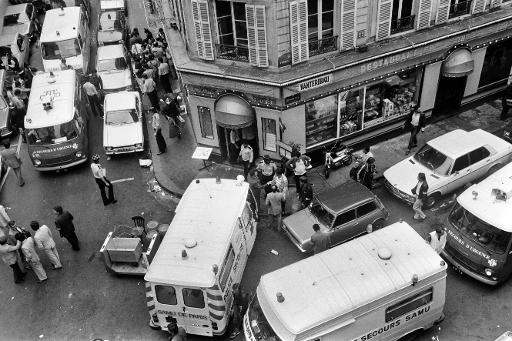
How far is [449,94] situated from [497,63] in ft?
8.46

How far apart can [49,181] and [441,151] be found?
14948mm

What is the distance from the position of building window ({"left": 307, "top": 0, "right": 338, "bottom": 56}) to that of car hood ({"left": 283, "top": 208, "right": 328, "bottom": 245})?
5.51 meters

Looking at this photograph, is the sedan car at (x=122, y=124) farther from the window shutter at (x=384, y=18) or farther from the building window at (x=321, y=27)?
the window shutter at (x=384, y=18)

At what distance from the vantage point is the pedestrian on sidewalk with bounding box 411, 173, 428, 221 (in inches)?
600

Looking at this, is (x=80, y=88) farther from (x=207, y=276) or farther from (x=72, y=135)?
(x=207, y=276)

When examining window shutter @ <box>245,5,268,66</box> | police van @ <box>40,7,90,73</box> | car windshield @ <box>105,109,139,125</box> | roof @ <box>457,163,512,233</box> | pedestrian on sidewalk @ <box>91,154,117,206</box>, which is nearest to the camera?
roof @ <box>457,163,512,233</box>

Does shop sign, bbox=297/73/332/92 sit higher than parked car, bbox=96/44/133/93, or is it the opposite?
shop sign, bbox=297/73/332/92

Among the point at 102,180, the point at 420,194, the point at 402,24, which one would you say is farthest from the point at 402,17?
the point at 102,180

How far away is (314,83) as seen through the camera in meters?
16.8

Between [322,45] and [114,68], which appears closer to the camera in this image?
[322,45]

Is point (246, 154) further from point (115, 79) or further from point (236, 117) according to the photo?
point (115, 79)

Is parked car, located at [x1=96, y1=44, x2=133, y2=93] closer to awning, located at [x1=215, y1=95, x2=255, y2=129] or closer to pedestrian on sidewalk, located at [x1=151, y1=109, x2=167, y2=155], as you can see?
pedestrian on sidewalk, located at [x1=151, y1=109, x2=167, y2=155]

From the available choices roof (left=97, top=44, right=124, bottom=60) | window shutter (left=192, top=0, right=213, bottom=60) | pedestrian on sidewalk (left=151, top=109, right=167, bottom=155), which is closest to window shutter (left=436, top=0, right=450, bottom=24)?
window shutter (left=192, top=0, right=213, bottom=60)

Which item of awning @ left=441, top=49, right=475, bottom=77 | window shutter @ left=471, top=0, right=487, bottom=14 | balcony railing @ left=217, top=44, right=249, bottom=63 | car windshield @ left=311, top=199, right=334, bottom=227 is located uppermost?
window shutter @ left=471, top=0, right=487, bottom=14
